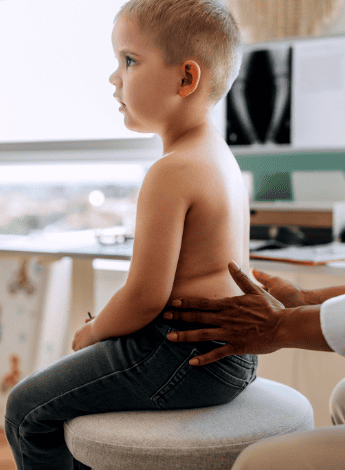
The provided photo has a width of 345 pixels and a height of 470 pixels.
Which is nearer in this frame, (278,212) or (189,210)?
(189,210)

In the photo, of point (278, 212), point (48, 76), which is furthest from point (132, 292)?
point (48, 76)

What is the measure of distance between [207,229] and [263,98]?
132 cm

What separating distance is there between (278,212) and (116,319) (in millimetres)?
1045

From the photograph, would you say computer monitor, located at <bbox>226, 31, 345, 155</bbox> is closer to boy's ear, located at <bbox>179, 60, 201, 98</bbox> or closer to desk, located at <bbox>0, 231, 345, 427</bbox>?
desk, located at <bbox>0, 231, 345, 427</bbox>

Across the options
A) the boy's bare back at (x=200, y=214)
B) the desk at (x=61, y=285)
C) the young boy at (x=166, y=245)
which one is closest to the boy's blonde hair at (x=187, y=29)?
the young boy at (x=166, y=245)

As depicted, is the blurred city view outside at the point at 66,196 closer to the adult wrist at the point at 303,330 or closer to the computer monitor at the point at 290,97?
the computer monitor at the point at 290,97

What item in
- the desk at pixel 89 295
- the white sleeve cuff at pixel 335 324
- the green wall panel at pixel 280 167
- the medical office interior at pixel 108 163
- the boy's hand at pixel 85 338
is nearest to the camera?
the white sleeve cuff at pixel 335 324

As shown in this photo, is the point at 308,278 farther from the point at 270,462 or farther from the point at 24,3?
the point at 24,3

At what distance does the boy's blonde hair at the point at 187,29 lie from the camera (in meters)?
0.79

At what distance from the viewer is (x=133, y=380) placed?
2.55 feet

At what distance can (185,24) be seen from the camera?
31.2 inches

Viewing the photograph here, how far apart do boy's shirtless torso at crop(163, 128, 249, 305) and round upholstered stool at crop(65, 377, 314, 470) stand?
0.59ft

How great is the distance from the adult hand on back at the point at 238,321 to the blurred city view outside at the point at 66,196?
1.47 meters

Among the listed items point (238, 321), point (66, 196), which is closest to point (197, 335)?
point (238, 321)
